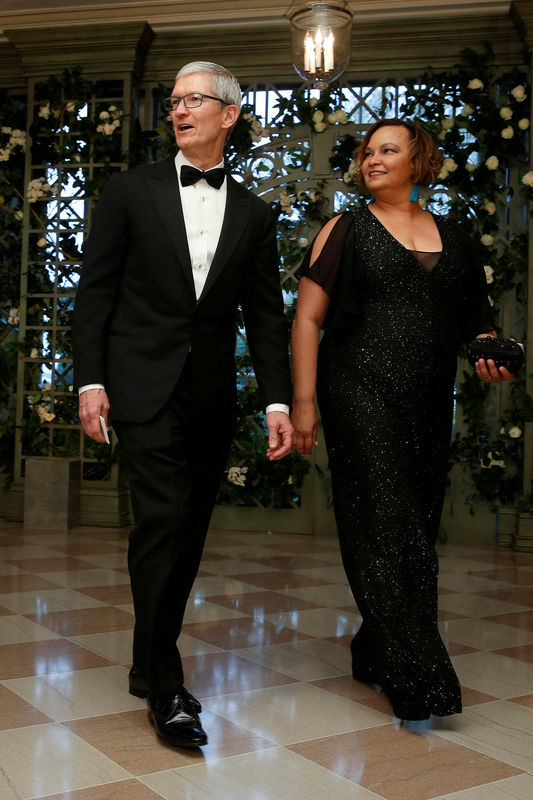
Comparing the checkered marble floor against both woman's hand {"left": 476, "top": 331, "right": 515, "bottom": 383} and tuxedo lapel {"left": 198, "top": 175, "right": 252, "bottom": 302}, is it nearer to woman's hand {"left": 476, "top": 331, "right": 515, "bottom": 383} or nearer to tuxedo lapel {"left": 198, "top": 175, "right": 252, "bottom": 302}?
woman's hand {"left": 476, "top": 331, "right": 515, "bottom": 383}

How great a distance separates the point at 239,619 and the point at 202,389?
4.91 ft

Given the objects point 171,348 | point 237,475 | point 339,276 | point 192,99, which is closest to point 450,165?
point 237,475

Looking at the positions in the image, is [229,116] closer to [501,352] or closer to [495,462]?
[501,352]

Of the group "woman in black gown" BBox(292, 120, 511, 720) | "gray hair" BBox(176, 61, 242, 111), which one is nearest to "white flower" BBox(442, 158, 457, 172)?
"woman in black gown" BBox(292, 120, 511, 720)

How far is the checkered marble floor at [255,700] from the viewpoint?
198cm

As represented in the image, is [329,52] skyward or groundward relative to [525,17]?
groundward

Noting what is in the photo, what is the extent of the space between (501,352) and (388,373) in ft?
1.01

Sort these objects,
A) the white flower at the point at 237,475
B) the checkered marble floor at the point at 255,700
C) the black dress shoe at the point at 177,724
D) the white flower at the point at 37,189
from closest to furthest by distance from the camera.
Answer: the checkered marble floor at the point at 255,700 < the black dress shoe at the point at 177,724 < the white flower at the point at 237,475 < the white flower at the point at 37,189

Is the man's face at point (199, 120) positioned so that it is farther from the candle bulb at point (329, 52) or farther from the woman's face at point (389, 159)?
the candle bulb at point (329, 52)

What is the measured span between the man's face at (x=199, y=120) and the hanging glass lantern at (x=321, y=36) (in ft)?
6.23

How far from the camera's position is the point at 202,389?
7.59 ft

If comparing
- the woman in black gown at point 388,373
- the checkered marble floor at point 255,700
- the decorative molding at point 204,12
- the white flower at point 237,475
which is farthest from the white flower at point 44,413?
the woman in black gown at point 388,373

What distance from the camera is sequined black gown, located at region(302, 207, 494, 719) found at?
2.44m

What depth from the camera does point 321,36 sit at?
4.09 meters
